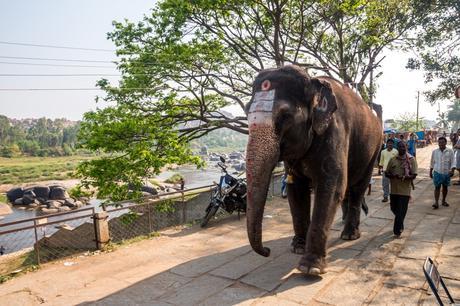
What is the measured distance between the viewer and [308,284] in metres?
4.40

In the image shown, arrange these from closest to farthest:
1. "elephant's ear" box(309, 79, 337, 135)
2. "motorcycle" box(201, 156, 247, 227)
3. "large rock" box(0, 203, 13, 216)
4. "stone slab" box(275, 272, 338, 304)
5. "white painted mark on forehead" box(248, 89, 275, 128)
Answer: "white painted mark on forehead" box(248, 89, 275, 128) < "stone slab" box(275, 272, 338, 304) < "elephant's ear" box(309, 79, 337, 135) < "motorcycle" box(201, 156, 247, 227) < "large rock" box(0, 203, 13, 216)

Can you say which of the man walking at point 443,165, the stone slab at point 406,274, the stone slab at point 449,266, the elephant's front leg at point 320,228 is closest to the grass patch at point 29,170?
the man walking at point 443,165

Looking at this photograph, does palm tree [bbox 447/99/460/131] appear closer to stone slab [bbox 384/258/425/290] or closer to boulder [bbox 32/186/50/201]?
boulder [bbox 32/186/50/201]

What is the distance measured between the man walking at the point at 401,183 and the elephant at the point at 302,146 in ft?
3.43

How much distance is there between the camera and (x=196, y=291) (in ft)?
14.4

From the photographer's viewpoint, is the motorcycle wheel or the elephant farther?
the motorcycle wheel

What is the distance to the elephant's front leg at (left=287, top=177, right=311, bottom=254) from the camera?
534 centimetres

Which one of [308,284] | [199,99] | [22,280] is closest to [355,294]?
[308,284]

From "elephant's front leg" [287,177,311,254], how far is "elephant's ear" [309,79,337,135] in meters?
1.09

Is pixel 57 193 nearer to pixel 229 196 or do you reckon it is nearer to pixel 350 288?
pixel 229 196

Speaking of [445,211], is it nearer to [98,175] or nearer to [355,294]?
[355,294]

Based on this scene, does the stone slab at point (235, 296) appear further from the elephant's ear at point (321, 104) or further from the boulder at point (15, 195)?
the boulder at point (15, 195)

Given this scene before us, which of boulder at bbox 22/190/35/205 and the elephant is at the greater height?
the elephant

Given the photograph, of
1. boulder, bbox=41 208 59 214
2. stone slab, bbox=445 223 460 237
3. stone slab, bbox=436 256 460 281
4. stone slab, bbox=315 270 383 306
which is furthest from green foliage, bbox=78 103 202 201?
boulder, bbox=41 208 59 214
